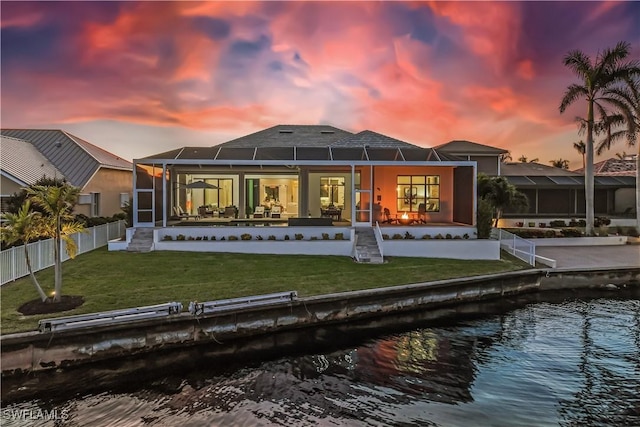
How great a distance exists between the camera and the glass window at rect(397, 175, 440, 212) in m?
22.7

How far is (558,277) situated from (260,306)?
12.1 metres

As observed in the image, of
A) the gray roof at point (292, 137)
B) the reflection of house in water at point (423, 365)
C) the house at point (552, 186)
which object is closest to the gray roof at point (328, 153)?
the gray roof at point (292, 137)

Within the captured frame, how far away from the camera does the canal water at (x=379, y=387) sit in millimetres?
6742

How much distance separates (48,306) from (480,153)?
28.5 meters

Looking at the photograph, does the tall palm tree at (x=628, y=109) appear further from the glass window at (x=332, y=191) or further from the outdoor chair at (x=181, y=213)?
the outdoor chair at (x=181, y=213)

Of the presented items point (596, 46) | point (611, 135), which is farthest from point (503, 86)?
point (611, 135)

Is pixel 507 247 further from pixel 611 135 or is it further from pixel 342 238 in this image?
pixel 611 135

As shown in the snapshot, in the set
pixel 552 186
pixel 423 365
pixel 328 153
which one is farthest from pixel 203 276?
pixel 552 186

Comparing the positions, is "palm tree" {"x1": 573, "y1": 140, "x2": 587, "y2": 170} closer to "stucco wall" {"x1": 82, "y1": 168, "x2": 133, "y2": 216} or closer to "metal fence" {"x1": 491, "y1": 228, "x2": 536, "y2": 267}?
"metal fence" {"x1": 491, "y1": 228, "x2": 536, "y2": 267}

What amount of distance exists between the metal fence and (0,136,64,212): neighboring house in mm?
22204

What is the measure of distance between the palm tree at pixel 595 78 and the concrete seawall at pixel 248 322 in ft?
37.4

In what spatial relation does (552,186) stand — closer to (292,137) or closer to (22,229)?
(292,137)

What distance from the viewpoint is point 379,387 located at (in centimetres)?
788

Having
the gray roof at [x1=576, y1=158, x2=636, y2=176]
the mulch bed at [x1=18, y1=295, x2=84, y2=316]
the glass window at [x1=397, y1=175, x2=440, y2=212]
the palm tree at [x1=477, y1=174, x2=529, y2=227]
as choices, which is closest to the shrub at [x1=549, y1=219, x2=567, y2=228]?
the palm tree at [x1=477, y1=174, x2=529, y2=227]
